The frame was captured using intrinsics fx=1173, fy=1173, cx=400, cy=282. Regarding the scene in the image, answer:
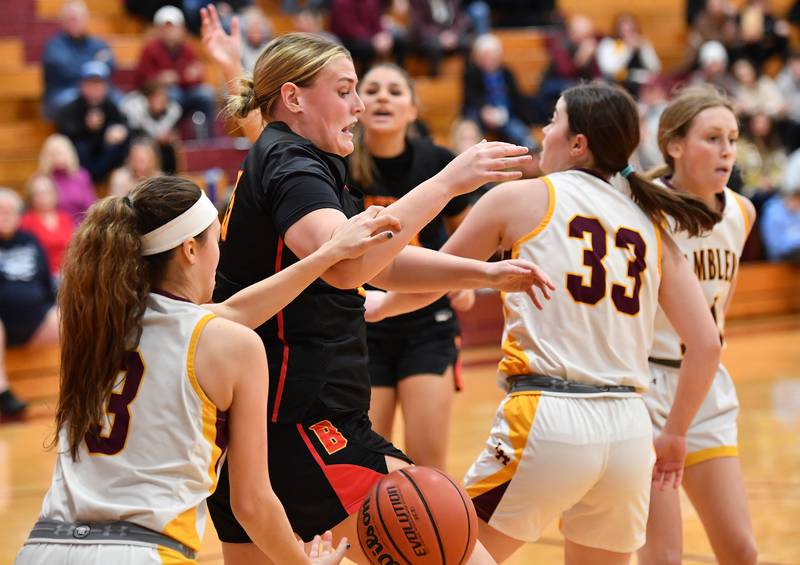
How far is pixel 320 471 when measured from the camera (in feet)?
10.6

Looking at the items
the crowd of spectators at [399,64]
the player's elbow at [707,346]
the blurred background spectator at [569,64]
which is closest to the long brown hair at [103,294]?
the player's elbow at [707,346]

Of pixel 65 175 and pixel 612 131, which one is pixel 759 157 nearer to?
pixel 65 175

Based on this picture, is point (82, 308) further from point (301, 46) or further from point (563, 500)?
point (563, 500)

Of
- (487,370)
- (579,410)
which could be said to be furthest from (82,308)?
(487,370)

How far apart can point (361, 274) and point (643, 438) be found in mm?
1098

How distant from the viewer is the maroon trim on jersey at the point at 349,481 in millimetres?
3227

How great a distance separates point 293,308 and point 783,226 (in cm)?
1119

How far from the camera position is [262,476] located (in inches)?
112

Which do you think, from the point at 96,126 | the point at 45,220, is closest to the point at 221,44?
the point at 45,220

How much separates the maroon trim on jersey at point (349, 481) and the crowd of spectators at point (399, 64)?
19.5 ft

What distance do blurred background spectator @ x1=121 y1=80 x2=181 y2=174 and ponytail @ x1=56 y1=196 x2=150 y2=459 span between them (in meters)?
9.05

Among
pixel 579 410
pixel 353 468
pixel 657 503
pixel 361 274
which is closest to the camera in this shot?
pixel 361 274

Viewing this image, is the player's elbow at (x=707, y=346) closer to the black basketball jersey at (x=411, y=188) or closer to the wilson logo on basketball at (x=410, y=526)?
the wilson logo on basketball at (x=410, y=526)

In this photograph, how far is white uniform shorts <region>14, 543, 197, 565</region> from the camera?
8.50 feet
